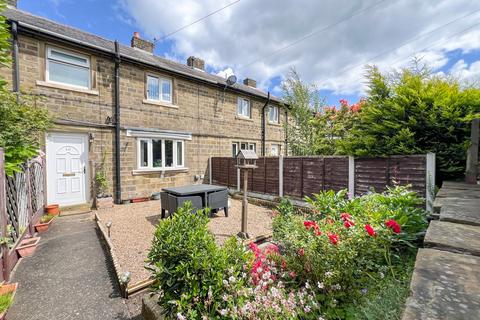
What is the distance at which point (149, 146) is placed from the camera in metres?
8.88

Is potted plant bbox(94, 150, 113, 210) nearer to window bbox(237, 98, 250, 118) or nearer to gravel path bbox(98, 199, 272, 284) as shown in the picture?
gravel path bbox(98, 199, 272, 284)

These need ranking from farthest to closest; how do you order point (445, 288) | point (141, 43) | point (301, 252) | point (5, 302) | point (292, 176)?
1. point (141, 43)
2. point (292, 176)
3. point (301, 252)
4. point (5, 302)
5. point (445, 288)

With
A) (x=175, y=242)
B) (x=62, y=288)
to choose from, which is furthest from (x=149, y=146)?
(x=175, y=242)

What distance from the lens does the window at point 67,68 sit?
6.80m

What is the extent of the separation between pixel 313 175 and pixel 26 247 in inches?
289

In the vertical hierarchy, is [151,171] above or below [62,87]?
below

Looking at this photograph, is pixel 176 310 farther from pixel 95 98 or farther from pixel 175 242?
pixel 95 98

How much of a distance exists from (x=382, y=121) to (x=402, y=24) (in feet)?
14.9

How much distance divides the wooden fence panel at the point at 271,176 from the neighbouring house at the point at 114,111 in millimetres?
3719

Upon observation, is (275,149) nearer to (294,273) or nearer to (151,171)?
(151,171)

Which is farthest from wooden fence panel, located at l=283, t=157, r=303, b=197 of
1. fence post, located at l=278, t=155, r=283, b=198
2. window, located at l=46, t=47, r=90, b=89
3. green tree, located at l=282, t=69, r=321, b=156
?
window, located at l=46, t=47, r=90, b=89

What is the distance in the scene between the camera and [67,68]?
710cm

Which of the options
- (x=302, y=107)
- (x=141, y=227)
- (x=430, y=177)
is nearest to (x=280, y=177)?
(x=430, y=177)

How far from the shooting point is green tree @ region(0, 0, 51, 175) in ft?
10.6
